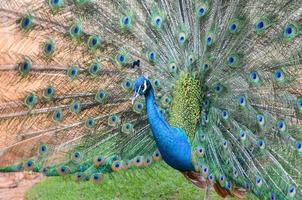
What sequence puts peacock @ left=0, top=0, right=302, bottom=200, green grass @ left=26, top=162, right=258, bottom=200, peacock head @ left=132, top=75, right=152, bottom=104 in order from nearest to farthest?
1. peacock head @ left=132, top=75, right=152, bottom=104
2. peacock @ left=0, top=0, right=302, bottom=200
3. green grass @ left=26, top=162, right=258, bottom=200

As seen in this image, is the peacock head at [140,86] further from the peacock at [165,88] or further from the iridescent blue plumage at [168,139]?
the peacock at [165,88]

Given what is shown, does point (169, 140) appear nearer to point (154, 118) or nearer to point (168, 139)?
point (168, 139)

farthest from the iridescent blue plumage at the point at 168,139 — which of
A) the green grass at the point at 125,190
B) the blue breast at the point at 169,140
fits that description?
the green grass at the point at 125,190

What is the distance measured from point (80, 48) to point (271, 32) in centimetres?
119

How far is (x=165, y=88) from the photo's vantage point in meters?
3.84

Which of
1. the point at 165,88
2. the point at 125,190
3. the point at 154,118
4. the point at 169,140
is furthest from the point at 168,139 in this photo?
the point at 125,190

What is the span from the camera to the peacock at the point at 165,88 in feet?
11.6

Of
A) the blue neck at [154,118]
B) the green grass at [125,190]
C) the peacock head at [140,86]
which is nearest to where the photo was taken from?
the peacock head at [140,86]

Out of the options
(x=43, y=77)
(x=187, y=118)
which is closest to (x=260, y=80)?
(x=187, y=118)

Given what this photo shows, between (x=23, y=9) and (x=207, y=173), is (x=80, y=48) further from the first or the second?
(x=207, y=173)

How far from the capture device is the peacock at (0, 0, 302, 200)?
3.53m

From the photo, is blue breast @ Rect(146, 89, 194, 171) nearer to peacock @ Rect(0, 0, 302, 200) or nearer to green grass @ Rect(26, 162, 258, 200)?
peacock @ Rect(0, 0, 302, 200)

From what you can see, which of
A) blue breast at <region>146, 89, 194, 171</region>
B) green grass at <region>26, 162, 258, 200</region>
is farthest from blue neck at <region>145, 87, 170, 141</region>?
green grass at <region>26, 162, 258, 200</region>

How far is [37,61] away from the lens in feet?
11.8
